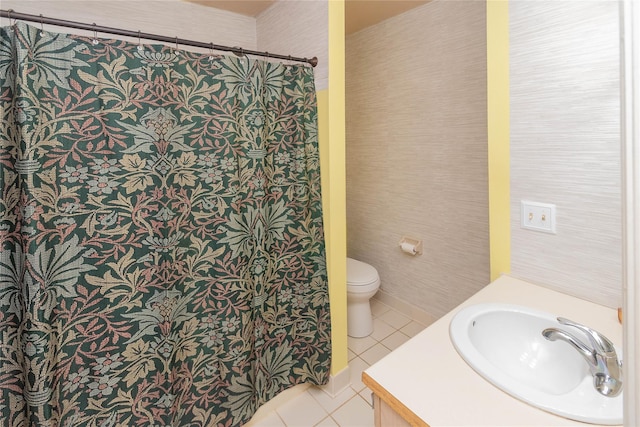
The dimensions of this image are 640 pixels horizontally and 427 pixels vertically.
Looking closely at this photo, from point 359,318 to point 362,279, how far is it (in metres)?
0.31

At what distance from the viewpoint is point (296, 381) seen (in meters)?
1.67

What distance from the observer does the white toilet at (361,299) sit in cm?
218

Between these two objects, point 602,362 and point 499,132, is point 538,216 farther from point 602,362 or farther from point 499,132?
point 602,362

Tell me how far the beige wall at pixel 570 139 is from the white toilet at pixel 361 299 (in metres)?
1.13

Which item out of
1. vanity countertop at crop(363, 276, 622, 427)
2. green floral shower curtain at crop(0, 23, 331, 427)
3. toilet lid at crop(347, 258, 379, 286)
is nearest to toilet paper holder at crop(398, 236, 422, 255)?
toilet lid at crop(347, 258, 379, 286)

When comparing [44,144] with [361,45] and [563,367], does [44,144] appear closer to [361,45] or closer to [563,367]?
[563,367]

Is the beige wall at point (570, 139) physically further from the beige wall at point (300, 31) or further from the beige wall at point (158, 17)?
the beige wall at point (158, 17)

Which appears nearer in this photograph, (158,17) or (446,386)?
(446,386)

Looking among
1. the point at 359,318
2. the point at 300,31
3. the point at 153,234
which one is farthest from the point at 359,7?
the point at 359,318

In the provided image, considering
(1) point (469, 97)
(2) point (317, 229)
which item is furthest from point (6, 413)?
(1) point (469, 97)

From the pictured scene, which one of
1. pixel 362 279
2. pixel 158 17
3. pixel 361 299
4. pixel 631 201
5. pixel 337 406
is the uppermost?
pixel 158 17

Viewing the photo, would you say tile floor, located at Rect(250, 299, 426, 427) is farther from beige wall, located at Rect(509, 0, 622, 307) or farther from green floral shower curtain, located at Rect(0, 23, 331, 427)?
beige wall, located at Rect(509, 0, 622, 307)

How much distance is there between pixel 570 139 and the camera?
1.03 metres

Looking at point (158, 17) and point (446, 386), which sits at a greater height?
point (158, 17)
